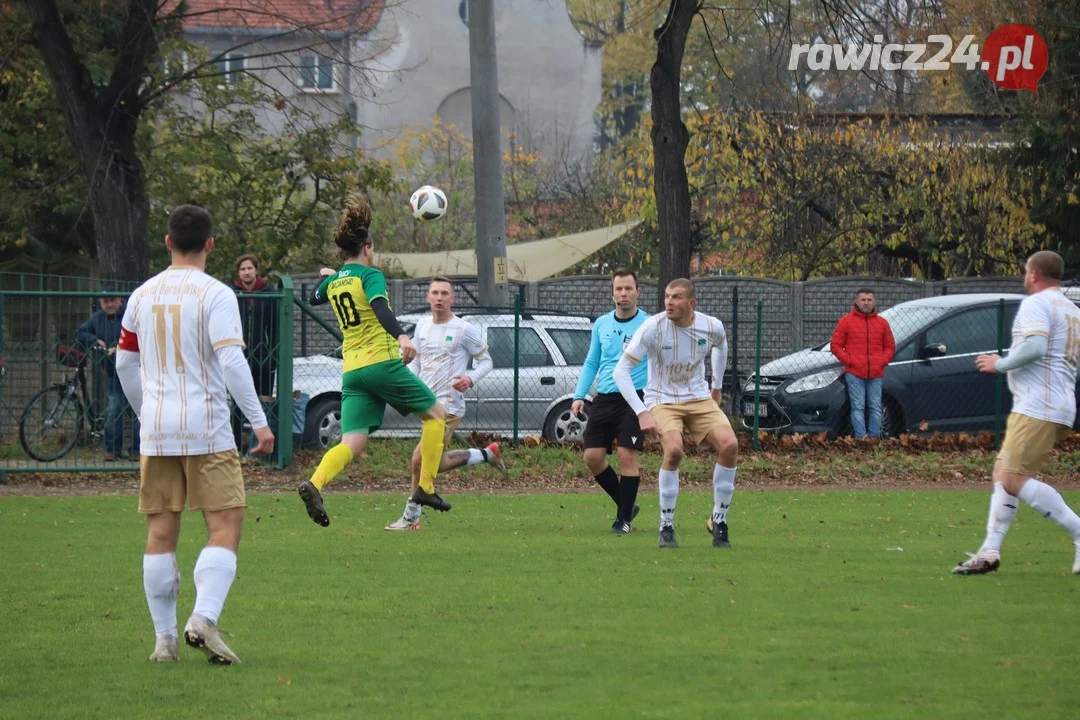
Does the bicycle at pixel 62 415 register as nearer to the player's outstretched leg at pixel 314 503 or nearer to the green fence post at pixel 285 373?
the green fence post at pixel 285 373

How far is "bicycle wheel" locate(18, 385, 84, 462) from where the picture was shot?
14969 mm

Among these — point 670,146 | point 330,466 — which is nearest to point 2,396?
point 330,466

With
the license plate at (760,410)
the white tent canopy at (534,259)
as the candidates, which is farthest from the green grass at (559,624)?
the white tent canopy at (534,259)

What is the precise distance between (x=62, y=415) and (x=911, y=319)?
1032 centimetres

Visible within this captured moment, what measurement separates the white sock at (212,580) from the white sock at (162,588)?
0.13m

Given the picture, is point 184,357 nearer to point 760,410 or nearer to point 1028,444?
point 1028,444

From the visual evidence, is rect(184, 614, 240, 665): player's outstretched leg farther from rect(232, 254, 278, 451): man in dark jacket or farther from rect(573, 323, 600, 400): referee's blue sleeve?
rect(232, 254, 278, 451): man in dark jacket

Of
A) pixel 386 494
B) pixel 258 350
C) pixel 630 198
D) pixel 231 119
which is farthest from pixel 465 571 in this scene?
pixel 630 198

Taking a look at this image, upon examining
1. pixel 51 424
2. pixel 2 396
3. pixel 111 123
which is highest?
pixel 111 123

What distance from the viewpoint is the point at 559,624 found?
22.9ft

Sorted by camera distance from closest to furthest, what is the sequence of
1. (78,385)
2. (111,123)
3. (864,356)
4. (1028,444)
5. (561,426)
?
(1028,444)
(78,385)
(864,356)
(561,426)
(111,123)

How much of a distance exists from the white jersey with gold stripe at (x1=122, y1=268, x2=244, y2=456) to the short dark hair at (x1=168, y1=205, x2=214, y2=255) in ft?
0.43

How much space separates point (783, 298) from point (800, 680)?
56.0 ft

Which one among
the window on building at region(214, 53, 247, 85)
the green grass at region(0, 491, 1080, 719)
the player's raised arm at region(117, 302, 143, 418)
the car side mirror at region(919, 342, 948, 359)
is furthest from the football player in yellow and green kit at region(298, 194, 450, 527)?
the car side mirror at region(919, 342, 948, 359)
